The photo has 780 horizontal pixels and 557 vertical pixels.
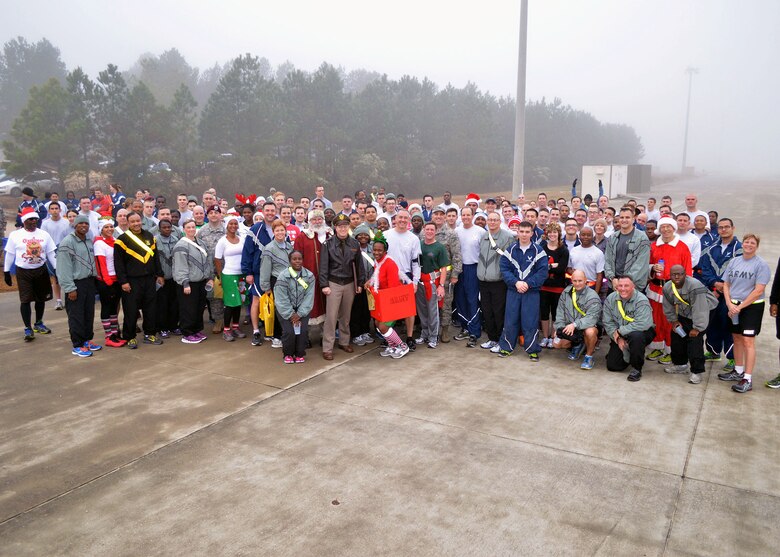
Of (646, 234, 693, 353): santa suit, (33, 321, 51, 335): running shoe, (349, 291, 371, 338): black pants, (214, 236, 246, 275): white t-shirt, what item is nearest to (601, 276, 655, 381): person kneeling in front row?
(646, 234, 693, 353): santa suit

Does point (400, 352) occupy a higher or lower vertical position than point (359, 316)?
lower

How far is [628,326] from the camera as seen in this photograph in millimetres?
6688

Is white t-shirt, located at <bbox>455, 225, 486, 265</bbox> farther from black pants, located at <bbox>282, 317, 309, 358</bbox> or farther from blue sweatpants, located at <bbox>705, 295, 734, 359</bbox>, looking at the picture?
blue sweatpants, located at <bbox>705, 295, 734, 359</bbox>

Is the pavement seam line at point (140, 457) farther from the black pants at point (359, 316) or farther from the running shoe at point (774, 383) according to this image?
the running shoe at point (774, 383)

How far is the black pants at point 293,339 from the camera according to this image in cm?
718

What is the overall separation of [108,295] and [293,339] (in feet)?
9.02

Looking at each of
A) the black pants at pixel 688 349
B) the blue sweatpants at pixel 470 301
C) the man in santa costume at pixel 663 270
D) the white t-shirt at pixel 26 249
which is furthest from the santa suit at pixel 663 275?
the white t-shirt at pixel 26 249

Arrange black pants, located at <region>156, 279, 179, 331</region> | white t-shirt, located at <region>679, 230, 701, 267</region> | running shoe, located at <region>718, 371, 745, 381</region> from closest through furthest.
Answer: running shoe, located at <region>718, 371, 745, 381</region> < white t-shirt, located at <region>679, 230, 701, 267</region> < black pants, located at <region>156, 279, 179, 331</region>

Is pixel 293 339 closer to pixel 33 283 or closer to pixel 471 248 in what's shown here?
pixel 471 248

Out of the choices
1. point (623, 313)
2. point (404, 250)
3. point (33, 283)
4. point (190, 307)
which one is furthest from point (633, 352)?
point (33, 283)

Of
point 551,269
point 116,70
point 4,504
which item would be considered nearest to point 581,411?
point 551,269

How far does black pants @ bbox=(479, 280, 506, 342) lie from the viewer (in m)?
7.76

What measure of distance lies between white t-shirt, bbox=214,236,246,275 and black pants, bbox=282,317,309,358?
1331mm

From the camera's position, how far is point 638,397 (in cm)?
599
